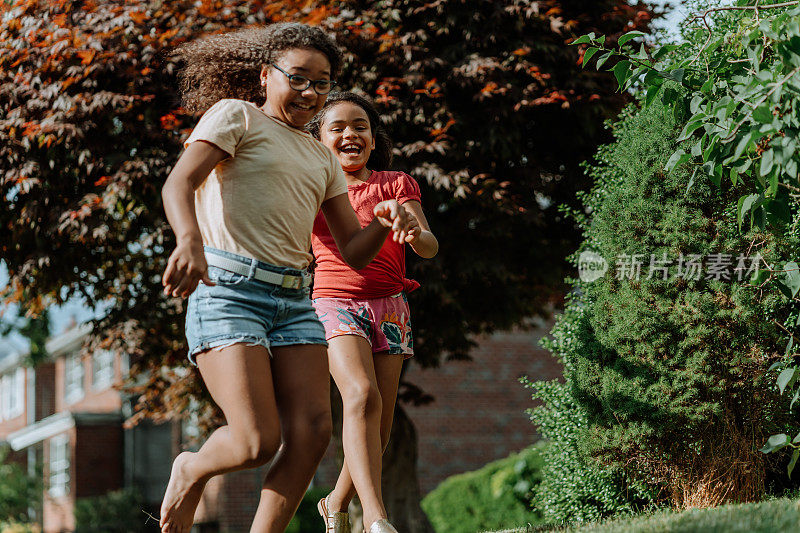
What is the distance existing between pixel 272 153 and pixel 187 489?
1.20 m

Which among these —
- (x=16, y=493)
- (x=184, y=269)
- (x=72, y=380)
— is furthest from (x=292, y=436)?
(x=72, y=380)

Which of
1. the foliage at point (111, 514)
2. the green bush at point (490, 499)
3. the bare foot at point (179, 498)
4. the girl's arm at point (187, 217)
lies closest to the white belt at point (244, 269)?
the girl's arm at point (187, 217)

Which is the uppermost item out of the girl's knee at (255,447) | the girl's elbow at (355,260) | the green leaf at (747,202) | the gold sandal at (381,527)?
the green leaf at (747,202)

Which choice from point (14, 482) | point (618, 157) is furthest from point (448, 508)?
point (14, 482)

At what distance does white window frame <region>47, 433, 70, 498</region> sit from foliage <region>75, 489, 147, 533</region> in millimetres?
2515

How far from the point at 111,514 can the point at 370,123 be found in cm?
1861

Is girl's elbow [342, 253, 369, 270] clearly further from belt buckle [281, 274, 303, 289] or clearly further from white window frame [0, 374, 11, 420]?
white window frame [0, 374, 11, 420]

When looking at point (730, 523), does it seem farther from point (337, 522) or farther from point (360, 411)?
point (337, 522)

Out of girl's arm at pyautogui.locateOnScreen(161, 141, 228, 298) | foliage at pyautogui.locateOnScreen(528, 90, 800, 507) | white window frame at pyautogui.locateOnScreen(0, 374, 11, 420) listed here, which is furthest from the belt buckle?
white window frame at pyautogui.locateOnScreen(0, 374, 11, 420)

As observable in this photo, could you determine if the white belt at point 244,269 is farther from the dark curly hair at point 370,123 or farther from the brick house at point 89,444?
the brick house at point 89,444

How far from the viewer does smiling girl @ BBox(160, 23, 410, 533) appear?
2.96m

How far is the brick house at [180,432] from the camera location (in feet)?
62.5

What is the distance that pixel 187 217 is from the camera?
2852 millimetres

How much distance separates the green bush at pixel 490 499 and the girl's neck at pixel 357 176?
8.67 meters
